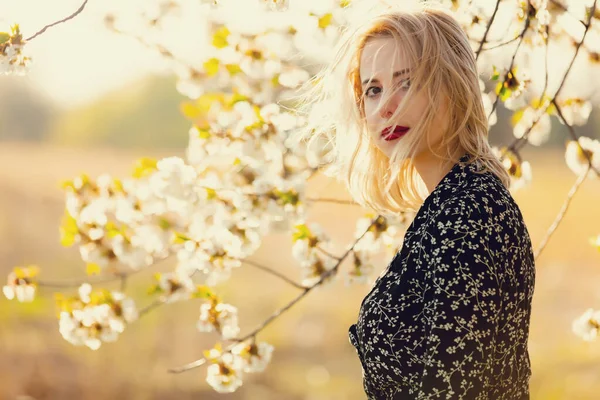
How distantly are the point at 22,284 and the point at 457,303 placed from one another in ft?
4.14

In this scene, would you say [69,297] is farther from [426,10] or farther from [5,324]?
[5,324]

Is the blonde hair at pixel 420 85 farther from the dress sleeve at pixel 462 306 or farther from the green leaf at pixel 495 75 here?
the green leaf at pixel 495 75

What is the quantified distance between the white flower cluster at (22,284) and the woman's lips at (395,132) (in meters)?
1.08

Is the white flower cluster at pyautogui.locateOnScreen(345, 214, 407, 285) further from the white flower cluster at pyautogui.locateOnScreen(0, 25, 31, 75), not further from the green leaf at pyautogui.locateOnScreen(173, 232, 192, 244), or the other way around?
the white flower cluster at pyautogui.locateOnScreen(0, 25, 31, 75)

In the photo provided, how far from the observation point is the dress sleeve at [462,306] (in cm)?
78

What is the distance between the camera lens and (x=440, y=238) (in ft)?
2.66

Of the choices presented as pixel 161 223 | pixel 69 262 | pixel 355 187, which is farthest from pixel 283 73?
pixel 69 262

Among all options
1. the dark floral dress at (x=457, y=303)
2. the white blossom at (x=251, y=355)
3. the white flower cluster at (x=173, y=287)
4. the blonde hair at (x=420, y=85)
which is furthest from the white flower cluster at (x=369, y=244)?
the dark floral dress at (x=457, y=303)

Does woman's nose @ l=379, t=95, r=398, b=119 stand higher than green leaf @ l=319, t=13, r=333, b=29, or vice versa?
green leaf @ l=319, t=13, r=333, b=29

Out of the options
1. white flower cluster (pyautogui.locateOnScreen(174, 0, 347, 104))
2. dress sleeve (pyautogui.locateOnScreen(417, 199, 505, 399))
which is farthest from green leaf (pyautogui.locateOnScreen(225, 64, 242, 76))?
dress sleeve (pyautogui.locateOnScreen(417, 199, 505, 399))

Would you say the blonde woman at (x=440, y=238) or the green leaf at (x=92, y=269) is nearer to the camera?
the blonde woman at (x=440, y=238)

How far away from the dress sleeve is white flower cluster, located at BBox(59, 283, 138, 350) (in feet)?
3.30

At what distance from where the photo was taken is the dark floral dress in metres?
0.78

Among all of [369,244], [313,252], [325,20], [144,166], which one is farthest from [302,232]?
[325,20]
